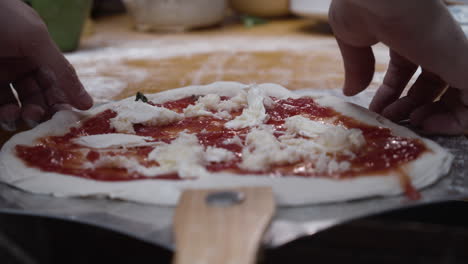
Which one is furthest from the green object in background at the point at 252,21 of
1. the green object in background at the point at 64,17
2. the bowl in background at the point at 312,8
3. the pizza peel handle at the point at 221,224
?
the pizza peel handle at the point at 221,224

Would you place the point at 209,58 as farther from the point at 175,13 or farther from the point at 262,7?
the point at 262,7

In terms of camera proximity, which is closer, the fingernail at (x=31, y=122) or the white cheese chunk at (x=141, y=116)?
the white cheese chunk at (x=141, y=116)

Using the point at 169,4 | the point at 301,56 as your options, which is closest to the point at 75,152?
the point at 301,56

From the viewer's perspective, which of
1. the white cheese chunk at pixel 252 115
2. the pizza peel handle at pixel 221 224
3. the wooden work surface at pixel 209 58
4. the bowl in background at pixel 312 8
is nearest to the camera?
the pizza peel handle at pixel 221 224

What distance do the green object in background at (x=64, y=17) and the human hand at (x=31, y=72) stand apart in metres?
1.24

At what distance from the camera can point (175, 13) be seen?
3.79m

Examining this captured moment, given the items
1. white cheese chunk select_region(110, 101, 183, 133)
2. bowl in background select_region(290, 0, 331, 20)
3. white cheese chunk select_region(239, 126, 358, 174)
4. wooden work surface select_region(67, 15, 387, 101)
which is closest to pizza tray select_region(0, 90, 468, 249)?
white cheese chunk select_region(239, 126, 358, 174)

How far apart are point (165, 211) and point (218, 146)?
0.34 meters

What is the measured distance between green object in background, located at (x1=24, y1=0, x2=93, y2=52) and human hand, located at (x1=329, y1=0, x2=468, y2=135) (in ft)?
6.88

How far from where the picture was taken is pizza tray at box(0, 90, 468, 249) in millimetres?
992

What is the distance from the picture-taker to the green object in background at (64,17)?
2914 mm

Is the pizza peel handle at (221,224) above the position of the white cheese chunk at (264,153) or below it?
A: above

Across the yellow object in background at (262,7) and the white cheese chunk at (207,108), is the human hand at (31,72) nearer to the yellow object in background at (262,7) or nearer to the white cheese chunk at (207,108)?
the white cheese chunk at (207,108)

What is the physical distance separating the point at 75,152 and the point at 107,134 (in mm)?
123
